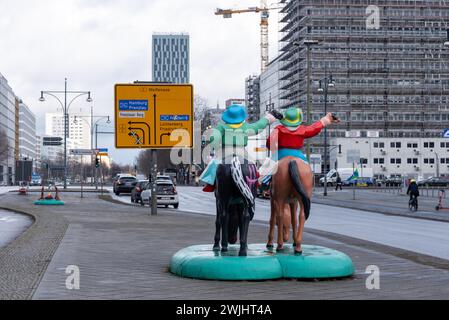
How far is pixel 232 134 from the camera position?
9617 mm

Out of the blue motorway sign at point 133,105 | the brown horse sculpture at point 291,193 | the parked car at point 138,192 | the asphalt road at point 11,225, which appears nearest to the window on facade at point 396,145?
the parked car at point 138,192

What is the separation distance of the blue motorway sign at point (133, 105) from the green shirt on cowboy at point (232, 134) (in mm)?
18259

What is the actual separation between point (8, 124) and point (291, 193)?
157383mm

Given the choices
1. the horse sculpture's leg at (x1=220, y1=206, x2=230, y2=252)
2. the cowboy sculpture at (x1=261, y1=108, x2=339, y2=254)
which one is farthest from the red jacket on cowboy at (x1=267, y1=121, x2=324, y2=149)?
the horse sculpture's leg at (x1=220, y1=206, x2=230, y2=252)

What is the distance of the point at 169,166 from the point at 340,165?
24.7 m

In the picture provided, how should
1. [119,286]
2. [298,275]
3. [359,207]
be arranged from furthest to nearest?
[359,207] → [298,275] → [119,286]

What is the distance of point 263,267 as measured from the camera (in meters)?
8.97

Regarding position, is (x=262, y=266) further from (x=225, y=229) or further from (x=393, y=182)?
(x=393, y=182)

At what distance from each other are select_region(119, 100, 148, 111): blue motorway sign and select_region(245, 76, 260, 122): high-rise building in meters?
120

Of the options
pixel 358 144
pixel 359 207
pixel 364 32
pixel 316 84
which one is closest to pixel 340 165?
pixel 358 144

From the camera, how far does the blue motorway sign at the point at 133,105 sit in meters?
27.5

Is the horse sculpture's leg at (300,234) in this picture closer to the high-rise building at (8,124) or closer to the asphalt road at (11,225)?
the asphalt road at (11,225)
